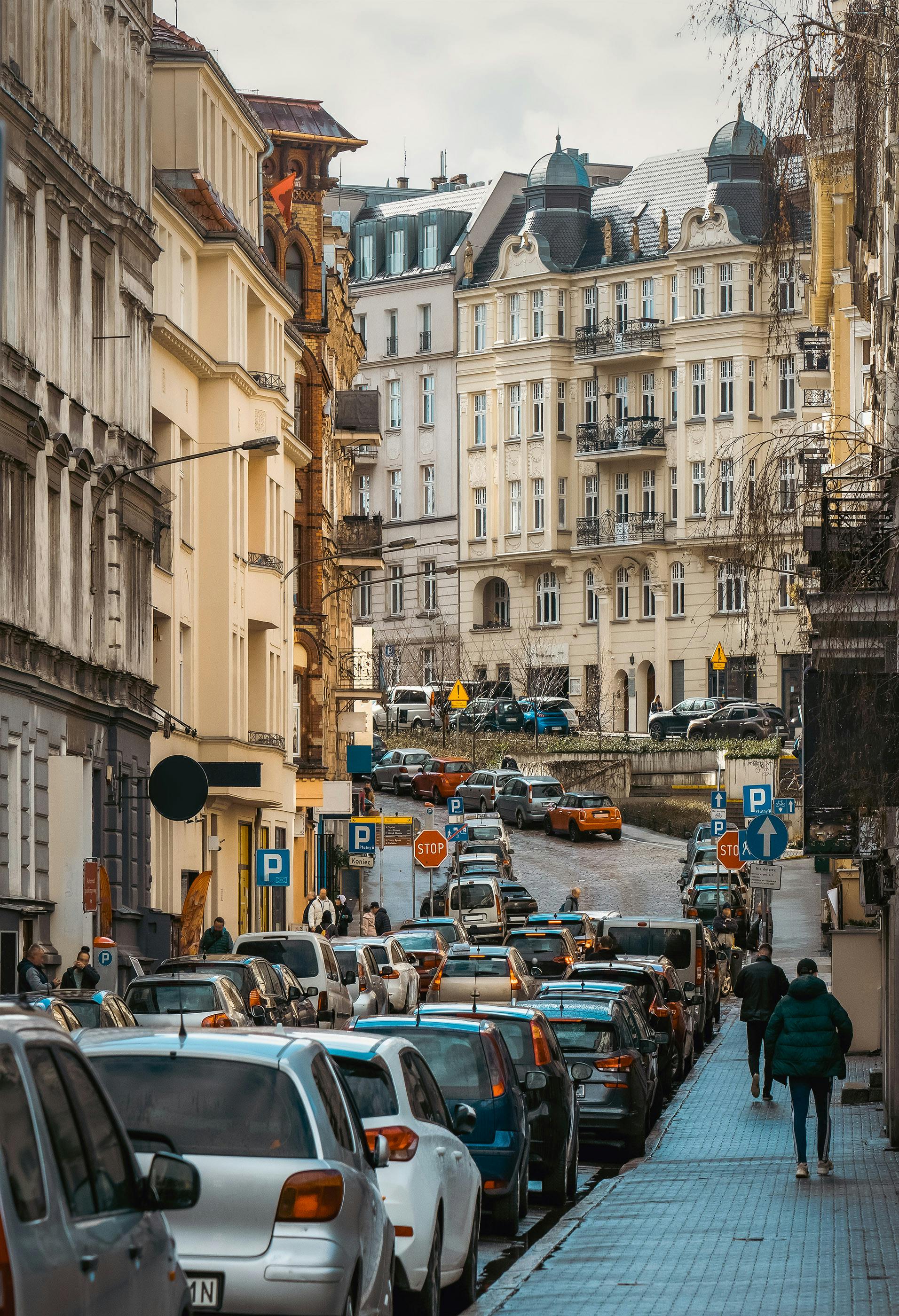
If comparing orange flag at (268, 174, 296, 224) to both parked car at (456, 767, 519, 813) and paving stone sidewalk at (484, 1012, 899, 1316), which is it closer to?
parked car at (456, 767, 519, 813)

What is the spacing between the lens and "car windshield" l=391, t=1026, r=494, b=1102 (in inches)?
609

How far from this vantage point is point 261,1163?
30.1 feet

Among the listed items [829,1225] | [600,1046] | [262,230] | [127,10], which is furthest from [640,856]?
[829,1225]

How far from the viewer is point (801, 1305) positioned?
40.3 feet

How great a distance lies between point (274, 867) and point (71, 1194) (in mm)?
35190

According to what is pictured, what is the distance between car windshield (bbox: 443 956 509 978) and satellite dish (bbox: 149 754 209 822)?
397cm

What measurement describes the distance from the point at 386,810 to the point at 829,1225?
6464cm

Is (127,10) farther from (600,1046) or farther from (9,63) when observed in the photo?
(600,1046)

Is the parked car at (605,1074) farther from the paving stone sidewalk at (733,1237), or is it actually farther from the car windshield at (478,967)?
the car windshield at (478,967)

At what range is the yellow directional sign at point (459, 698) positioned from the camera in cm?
9169

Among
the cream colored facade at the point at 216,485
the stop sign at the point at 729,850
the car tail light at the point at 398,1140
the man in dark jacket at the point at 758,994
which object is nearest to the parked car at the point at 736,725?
the cream colored facade at the point at 216,485

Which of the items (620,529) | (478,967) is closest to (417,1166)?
(478,967)

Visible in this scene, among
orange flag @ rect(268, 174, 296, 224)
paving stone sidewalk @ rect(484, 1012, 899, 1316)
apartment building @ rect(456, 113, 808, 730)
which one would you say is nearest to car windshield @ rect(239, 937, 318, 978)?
paving stone sidewalk @ rect(484, 1012, 899, 1316)

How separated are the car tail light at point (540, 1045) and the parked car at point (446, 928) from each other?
22125mm
